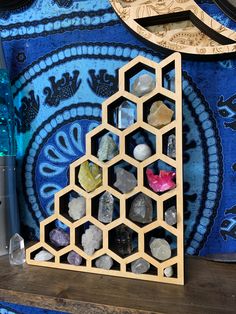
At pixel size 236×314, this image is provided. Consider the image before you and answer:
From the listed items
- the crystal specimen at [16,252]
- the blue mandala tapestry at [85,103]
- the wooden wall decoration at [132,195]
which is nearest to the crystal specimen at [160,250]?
the wooden wall decoration at [132,195]

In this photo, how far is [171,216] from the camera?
0.44m

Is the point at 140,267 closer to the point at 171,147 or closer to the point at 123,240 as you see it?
the point at 123,240

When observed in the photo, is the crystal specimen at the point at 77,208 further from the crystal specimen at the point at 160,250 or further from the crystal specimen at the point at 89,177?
the crystal specimen at the point at 160,250

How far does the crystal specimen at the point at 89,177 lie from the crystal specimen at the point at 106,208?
0.9 inches

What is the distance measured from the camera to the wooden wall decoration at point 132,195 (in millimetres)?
438

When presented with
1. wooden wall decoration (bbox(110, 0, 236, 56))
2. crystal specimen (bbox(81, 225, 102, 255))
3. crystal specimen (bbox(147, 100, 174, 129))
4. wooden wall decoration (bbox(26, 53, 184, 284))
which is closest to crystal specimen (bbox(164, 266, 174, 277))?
wooden wall decoration (bbox(26, 53, 184, 284))

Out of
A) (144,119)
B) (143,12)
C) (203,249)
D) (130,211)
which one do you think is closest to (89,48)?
(143,12)

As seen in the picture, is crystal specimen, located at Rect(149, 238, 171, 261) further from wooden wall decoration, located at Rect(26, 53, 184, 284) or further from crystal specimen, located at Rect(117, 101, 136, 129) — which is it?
crystal specimen, located at Rect(117, 101, 136, 129)

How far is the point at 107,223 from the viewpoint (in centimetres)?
48

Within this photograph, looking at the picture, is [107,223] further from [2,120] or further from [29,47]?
[29,47]

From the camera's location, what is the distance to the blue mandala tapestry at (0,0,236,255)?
54 centimetres

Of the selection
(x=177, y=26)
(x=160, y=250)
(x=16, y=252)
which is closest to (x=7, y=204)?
(x=16, y=252)

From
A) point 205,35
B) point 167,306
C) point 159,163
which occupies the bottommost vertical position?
point 167,306

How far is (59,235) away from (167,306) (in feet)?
0.73
